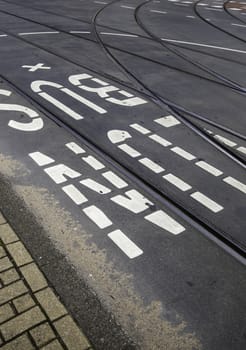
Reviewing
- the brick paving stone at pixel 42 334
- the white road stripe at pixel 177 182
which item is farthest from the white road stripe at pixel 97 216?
the brick paving stone at pixel 42 334

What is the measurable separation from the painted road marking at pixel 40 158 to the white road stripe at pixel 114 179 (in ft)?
2.99

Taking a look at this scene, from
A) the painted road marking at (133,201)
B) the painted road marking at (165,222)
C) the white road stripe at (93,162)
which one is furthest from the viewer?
the white road stripe at (93,162)

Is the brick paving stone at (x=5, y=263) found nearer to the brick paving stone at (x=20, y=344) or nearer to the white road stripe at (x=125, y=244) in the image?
the brick paving stone at (x=20, y=344)

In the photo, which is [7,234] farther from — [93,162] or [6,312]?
[93,162]

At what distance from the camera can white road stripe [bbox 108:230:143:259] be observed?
4133 mm

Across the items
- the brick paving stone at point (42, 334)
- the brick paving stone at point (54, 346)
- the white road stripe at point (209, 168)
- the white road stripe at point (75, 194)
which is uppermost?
the white road stripe at point (209, 168)

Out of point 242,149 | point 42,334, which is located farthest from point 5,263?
point 242,149

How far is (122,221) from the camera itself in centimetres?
458

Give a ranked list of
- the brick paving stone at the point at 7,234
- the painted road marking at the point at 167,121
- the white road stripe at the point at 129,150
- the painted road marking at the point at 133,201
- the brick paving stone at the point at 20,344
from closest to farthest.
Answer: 1. the brick paving stone at the point at 20,344
2. the brick paving stone at the point at 7,234
3. the painted road marking at the point at 133,201
4. the white road stripe at the point at 129,150
5. the painted road marking at the point at 167,121

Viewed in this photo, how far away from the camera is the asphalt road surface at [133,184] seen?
11.7 feet

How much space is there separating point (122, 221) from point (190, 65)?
7.07 m

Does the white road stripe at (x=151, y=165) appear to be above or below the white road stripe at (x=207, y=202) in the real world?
above

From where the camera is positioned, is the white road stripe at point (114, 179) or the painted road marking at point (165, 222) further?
the white road stripe at point (114, 179)

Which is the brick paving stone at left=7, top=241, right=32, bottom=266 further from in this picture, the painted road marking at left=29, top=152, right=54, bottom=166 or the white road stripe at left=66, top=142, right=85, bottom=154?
the white road stripe at left=66, top=142, right=85, bottom=154
